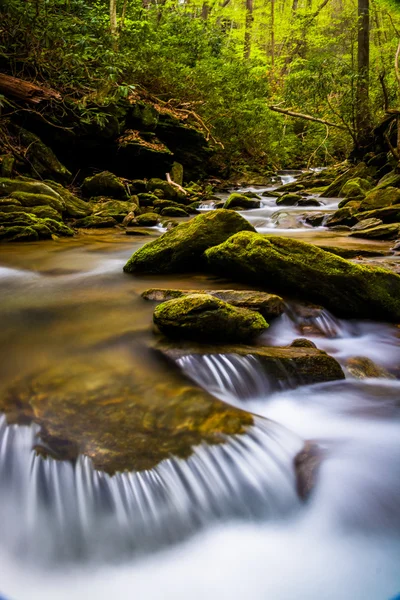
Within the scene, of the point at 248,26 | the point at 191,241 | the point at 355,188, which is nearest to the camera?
the point at 191,241

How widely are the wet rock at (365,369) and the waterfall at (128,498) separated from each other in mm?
1168

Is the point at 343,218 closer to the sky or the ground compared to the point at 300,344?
closer to the ground

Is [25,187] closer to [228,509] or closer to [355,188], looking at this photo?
[228,509]

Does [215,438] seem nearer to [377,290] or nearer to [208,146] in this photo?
[377,290]

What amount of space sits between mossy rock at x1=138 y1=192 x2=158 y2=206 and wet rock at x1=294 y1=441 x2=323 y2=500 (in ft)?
35.4

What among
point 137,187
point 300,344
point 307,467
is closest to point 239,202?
point 137,187

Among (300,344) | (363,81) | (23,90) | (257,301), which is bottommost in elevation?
(300,344)

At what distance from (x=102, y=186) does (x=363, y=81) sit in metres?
9.34

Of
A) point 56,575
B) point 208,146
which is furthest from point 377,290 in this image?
point 208,146

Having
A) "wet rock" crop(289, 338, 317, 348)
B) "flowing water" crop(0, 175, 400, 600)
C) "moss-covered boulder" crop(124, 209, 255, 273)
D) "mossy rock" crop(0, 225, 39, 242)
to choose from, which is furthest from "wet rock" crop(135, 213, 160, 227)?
"wet rock" crop(289, 338, 317, 348)

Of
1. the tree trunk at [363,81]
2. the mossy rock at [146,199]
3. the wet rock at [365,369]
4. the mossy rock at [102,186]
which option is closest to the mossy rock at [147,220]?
the mossy rock at [146,199]

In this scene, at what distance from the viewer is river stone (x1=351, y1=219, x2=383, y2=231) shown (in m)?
8.12

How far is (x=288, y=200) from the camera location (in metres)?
12.9

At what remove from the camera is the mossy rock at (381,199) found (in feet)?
31.3
